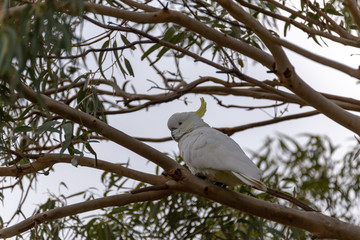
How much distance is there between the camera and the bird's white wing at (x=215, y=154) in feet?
6.03

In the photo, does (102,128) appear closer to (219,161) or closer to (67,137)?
(67,137)

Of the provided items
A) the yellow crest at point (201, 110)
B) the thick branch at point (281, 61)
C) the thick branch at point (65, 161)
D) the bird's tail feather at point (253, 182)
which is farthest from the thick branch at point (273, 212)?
the yellow crest at point (201, 110)

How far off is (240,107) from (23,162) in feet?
4.01

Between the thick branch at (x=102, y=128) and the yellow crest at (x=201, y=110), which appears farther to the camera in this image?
the yellow crest at (x=201, y=110)

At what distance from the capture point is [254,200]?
1.76 metres

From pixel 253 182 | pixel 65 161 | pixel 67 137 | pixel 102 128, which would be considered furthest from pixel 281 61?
pixel 65 161

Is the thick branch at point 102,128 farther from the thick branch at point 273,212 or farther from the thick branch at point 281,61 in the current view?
the thick branch at point 281,61

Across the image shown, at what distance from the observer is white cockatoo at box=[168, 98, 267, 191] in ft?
5.95

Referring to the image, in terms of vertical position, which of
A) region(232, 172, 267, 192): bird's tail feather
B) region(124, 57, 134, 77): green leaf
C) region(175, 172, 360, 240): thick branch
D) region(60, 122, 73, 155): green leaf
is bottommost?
region(175, 172, 360, 240): thick branch

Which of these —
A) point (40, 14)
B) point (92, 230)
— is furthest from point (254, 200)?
point (92, 230)

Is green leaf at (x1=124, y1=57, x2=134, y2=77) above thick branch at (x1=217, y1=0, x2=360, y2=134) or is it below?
above

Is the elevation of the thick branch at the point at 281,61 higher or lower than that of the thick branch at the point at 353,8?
lower

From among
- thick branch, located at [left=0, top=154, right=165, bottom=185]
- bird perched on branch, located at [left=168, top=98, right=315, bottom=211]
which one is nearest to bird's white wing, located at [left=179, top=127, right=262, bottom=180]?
bird perched on branch, located at [left=168, top=98, right=315, bottom=211]

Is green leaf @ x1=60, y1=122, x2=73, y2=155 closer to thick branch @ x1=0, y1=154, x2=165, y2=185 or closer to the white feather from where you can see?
thick branch @ x1=0, y1=154, x2=165, y2=185
